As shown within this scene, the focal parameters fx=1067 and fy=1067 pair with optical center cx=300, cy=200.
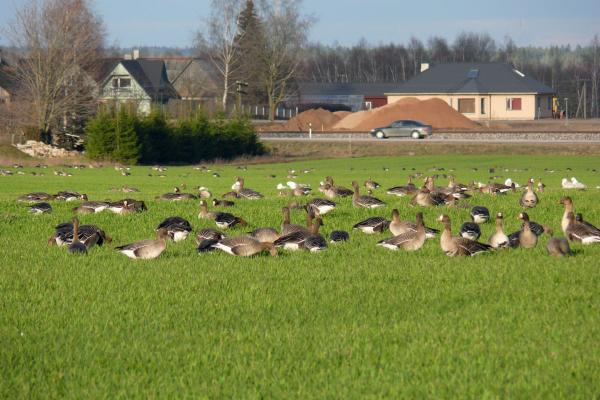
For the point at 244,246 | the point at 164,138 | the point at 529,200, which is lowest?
the point at 164,138

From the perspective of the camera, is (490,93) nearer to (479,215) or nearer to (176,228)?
(479,215)

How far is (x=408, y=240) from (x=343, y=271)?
8.30 feet

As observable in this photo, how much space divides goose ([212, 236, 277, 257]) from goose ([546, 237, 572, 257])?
432 centimetres

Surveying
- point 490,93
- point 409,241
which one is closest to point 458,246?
point 409,241

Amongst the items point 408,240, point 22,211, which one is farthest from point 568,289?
point 22,211

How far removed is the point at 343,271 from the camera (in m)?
15.6

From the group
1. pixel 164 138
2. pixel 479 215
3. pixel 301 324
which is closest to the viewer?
pixel 301 324

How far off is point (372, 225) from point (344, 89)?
14169 cm

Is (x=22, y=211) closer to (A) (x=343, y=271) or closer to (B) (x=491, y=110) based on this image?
(A) (x=343, y=271)

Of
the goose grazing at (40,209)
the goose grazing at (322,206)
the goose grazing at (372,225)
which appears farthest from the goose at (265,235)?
the goose grazing at (40,209)

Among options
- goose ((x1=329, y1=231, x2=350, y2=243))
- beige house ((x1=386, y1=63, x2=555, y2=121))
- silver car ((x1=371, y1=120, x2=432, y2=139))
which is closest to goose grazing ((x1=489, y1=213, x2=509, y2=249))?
goose ((x1=329, y1=231, x2=350, y2=243))

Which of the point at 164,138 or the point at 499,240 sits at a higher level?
the point at 499,240

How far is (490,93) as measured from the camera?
393 feet

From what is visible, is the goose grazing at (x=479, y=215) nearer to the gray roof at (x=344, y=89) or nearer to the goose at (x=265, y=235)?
the goose at (x=265, y=235)
